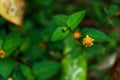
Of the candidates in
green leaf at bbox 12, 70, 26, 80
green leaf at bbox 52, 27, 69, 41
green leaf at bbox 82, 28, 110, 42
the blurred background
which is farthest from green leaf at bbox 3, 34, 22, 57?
green leaf at bbox 82, 28, 110, 42

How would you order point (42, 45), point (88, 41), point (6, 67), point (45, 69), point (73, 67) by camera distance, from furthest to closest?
point (42, 45) < point (73, 67) < point (45, 69) < point (6, 67) < point (88, 41)

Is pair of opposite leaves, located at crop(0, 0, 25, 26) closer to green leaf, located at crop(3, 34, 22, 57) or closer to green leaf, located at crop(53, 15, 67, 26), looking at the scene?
green leaf, located at crop(3, 34, 22, 57)

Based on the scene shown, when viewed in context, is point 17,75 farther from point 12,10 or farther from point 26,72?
point 12,10

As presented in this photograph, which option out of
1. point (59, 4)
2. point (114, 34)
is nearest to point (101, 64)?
point (114, 34)

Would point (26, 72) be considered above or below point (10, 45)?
below

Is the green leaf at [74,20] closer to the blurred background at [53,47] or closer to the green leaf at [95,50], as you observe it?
the blurred background at [53,47]

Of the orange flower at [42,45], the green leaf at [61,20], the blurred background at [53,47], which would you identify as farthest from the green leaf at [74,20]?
the orange flower at [42,45]

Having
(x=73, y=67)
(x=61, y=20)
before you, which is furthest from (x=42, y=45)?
(x=61, y=20)
